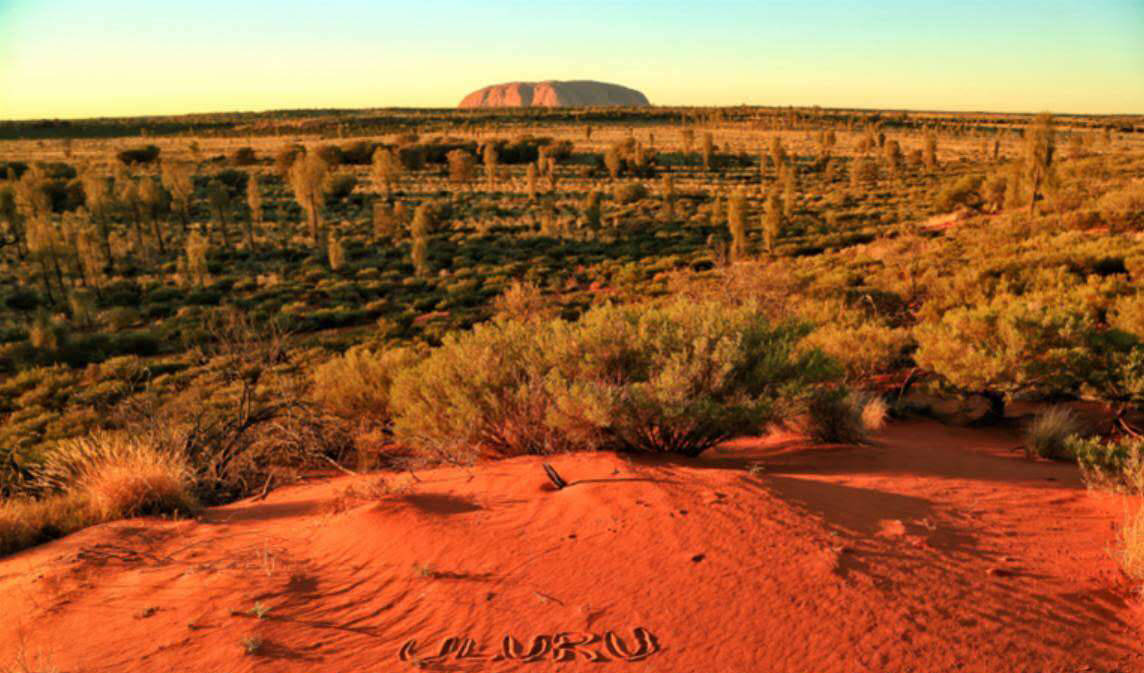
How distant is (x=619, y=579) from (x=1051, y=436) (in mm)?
6315

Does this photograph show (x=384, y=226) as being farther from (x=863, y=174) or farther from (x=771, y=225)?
(x=863, y=174)

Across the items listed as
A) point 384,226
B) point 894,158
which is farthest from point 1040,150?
point 384,226

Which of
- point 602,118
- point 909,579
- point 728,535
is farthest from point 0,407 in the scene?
point 602,118

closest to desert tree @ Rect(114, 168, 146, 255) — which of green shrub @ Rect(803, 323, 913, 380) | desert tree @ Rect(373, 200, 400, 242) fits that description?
desert tree @ Rect(373, 200, 400, 242)

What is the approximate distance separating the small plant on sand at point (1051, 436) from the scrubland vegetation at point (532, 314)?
3cm

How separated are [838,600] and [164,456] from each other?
6875 millimetres

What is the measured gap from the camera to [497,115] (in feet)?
454

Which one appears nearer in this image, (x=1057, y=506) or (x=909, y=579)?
(x=909, y=579)

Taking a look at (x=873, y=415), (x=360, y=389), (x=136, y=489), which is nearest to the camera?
(x=136, y=489)

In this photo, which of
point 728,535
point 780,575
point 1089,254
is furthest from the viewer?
point 1089,254

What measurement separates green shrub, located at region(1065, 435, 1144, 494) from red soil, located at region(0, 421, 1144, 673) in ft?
0.67

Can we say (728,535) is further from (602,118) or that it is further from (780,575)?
(602,118)

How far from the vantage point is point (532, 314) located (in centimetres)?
1614

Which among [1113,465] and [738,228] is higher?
[738,228]
